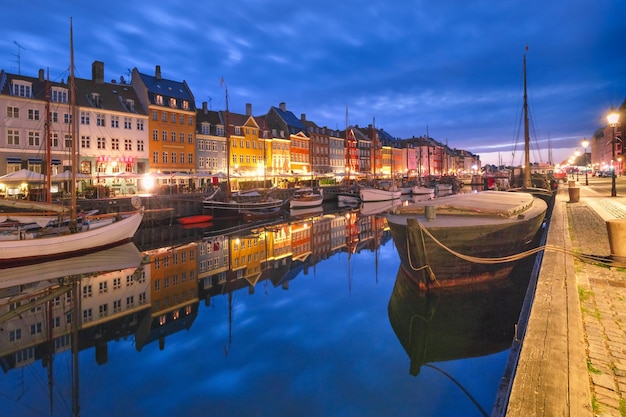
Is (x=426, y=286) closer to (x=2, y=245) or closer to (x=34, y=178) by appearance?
(x=2, y=245)

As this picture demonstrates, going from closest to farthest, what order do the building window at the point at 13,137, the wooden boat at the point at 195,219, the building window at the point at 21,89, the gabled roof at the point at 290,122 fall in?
the wooden boat at the point at 195,219 → the building window at the point at 13,137 → the building window at the point at 21,89 → the gabled roof at the point at 290,122

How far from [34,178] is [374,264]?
85.7 feet

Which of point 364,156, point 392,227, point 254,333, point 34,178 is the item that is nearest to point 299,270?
point 392,227

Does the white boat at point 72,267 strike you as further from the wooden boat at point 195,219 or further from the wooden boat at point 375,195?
the wooden boat at point 375,195

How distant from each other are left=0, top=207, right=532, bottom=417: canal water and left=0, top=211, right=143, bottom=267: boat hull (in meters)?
0.82

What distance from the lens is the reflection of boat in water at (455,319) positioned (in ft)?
30.9

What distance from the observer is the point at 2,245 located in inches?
709

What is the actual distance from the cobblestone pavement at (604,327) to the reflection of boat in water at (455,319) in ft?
8.47

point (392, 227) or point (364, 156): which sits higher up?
point (364, 156)

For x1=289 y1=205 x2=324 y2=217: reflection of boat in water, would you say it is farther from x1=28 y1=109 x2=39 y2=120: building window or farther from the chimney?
the chimney

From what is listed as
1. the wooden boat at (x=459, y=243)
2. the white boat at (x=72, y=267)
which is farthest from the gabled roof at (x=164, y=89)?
the wooden boat at (x=459, y=243)

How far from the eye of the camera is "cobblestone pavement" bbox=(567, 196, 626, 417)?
417 centimetres

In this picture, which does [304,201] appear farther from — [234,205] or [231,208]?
[231,208]

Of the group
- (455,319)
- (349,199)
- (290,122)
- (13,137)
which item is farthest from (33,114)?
(290,122)
